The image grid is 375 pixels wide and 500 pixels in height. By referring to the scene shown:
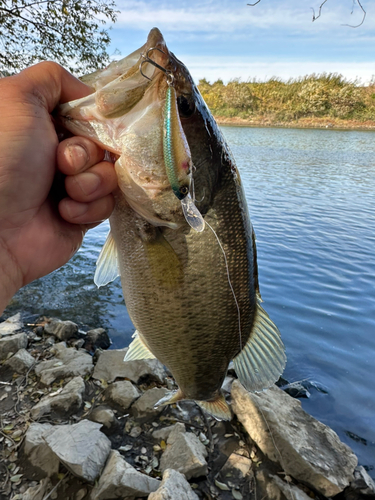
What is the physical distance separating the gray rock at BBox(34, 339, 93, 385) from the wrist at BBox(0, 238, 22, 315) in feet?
8.31

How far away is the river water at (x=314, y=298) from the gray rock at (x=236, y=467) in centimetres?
141

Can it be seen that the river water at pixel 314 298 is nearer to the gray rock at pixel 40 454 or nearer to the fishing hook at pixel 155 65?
the gray rock at pixel 40 454

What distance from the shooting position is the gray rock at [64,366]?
3932mm

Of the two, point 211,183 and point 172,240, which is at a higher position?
point 211,183

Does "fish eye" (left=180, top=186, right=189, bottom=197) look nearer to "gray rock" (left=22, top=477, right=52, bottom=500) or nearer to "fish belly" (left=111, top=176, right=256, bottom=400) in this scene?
"fish belly" (left=111, top=176, right=256, bottom=400)

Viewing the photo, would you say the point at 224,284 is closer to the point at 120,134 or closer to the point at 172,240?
the point at 172,240

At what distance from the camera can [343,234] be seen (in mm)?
9562

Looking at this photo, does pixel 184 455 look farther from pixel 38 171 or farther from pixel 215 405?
pixel 38 171

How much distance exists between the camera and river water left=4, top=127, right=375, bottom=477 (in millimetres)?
4520

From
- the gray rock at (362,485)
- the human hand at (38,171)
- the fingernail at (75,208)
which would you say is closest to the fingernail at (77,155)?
the human hand at (38,171)

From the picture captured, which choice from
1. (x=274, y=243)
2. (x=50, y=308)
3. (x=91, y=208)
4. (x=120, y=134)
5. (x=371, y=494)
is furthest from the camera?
(x=274, y=243)

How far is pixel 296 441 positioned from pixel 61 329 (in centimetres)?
336

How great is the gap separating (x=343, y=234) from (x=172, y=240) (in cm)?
901

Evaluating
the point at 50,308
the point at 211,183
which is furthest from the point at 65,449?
the point at 50,308
